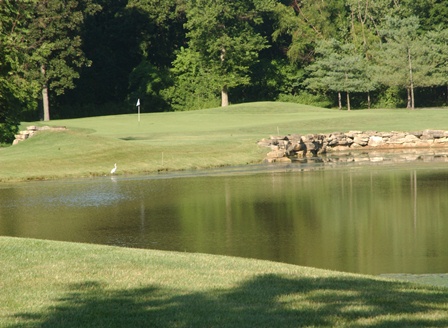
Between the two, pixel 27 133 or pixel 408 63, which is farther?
pixel 408 63

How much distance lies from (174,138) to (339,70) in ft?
104

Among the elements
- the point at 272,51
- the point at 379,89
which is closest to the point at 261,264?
the point at 379,89

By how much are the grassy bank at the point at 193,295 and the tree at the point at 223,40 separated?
206 ft

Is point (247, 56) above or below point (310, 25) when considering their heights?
below

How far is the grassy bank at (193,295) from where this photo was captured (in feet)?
30.4

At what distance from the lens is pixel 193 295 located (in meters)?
10.7

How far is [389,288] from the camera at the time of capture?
37.0ft

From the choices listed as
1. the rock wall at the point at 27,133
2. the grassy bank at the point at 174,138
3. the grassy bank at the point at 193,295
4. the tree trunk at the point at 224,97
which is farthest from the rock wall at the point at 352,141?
the grassy bank at the point at 193,295

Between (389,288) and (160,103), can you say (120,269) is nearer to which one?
(389,288)

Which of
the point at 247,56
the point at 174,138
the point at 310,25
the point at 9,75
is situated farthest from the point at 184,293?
the point at 310,25

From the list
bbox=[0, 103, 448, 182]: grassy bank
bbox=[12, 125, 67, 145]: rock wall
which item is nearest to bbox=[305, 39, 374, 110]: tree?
bbox=[0, 103, 448, 182]: grassy bank

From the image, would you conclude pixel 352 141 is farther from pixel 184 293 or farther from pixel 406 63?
pixel 184 293

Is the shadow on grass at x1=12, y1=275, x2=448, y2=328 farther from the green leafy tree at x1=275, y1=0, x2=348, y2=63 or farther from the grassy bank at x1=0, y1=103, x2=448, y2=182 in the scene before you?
the green leafy tree at x1=275, y1=0, x2=348, y2=63

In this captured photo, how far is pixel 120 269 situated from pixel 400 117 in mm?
45915
